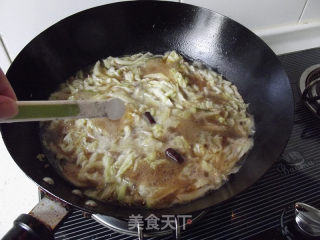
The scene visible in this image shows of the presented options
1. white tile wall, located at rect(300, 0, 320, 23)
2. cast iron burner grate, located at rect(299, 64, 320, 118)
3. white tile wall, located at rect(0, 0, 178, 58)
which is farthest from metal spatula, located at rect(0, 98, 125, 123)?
white tile wall, located at rect(300, 0, 320, 23)

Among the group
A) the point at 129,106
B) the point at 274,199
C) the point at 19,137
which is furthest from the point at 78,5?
the point at 274,199

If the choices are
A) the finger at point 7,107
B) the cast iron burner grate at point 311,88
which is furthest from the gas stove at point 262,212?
the finger at point 7,107

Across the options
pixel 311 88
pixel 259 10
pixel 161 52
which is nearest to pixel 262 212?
pixel 311 88

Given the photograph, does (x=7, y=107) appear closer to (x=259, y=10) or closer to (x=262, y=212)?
(x=262, y=212)

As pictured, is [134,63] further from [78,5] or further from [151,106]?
[78,5]

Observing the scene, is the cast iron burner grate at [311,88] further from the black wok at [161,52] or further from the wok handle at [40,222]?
the wok handle at [40,222]
